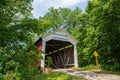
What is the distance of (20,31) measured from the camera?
22.2 ft

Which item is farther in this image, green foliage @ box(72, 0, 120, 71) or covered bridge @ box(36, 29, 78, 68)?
green foliage @ box(72, 0, 120, 71)

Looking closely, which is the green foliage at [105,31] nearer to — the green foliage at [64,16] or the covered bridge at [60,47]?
the covered bridge at [60,47]

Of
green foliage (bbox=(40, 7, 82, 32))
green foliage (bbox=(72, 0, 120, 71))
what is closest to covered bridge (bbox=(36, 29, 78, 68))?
green foliage (bbox=(72, 0, 120, 71))

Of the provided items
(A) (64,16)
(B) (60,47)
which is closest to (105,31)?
(B) (60,47)

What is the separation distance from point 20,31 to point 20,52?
83cm

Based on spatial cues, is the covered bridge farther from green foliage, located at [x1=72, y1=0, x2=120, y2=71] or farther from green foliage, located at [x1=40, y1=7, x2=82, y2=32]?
green foliage, located at [x1=40, y1=7, x2=82, y2=32]

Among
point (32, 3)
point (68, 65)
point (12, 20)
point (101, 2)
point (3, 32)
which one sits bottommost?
point (68, 65)

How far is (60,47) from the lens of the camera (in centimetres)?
1848

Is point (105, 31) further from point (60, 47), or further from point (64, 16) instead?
point (64, 16)

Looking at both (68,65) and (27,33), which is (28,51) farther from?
(68,65)

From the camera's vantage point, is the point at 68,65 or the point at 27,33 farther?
the point at 68,65

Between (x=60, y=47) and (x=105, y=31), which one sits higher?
(x=105, y=31)

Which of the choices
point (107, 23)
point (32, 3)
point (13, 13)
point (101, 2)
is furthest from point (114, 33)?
point (13, 13)

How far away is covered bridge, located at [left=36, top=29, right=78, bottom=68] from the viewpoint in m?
13.4
